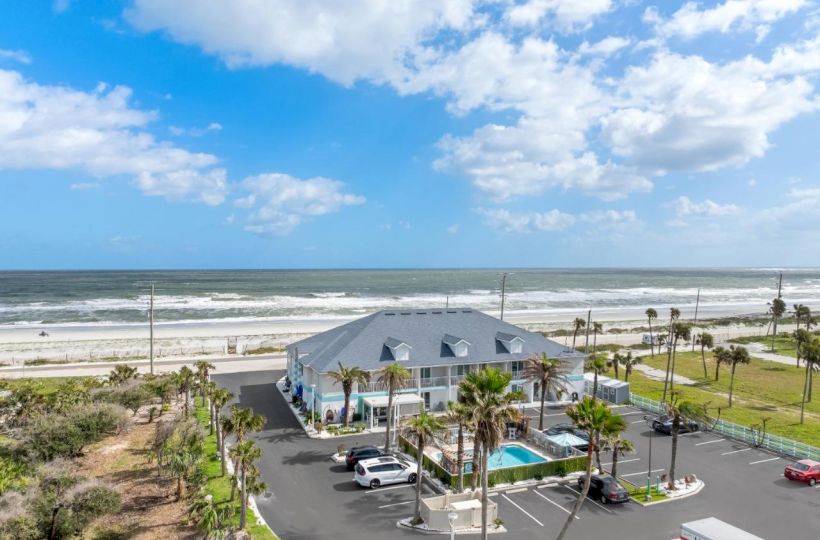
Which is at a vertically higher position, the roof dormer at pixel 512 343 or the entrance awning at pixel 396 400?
the roof dormer at pixel 512 343

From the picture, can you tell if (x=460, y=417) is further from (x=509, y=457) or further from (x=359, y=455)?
(x=509, y=457)

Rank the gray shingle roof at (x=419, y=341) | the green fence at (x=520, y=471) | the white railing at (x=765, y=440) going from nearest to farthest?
the green fence at (x=520, y=471) → the white railing at (x=765, y=440) → the gray shingle roof at (x=419, y=341)

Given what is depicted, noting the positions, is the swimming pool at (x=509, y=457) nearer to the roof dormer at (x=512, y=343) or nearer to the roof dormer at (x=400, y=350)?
the roof dormer at (x=400, y=350)

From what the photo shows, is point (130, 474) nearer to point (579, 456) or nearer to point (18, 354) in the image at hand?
point (579, 456)

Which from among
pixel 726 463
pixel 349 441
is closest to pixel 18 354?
pixel 349 441

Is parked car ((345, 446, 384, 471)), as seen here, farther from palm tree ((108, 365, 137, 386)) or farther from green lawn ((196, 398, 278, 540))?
palm tree ((108, 365, 137, 386))

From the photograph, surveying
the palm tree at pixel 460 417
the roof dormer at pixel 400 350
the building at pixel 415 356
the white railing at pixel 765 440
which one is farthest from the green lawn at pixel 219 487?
the white railing at pixel 765 440

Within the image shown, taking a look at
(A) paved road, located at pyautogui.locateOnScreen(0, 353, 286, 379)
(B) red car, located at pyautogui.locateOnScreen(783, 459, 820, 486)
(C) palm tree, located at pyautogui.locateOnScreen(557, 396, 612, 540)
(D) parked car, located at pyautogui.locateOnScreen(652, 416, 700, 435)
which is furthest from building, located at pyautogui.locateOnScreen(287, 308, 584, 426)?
(C) palm tree, located at pyautogui.locateOnScreen(557, 396, 612, 540)

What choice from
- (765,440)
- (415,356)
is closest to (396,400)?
(415,356)
